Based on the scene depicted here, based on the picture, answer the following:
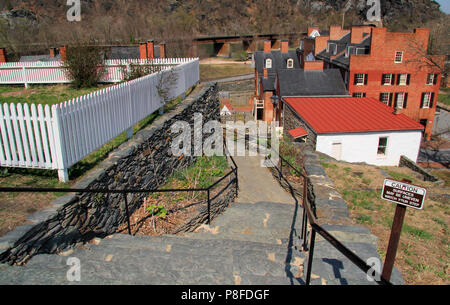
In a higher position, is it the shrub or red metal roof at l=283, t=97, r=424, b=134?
the shrub

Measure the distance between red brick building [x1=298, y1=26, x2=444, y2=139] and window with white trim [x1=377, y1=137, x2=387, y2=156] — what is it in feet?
34.4

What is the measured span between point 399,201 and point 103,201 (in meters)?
5.16

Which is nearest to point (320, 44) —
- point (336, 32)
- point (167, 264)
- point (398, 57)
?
point (336, 32)

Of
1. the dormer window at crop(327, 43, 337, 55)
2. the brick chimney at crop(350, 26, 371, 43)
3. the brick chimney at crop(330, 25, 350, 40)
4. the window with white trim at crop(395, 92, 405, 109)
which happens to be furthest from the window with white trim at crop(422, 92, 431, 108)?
the brick chimney at crop(330, 25, 350, 40)

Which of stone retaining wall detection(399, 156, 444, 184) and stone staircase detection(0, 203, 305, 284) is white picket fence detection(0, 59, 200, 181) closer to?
stone staircase detection(0, 203, 305, 284)

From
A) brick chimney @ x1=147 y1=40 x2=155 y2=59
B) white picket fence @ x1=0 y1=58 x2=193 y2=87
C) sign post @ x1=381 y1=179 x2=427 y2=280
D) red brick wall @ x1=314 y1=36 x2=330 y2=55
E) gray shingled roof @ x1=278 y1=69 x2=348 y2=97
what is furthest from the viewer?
red brick wall @ x1=314 y1=36 x2=330 y2=55

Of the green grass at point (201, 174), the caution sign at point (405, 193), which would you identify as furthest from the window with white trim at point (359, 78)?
the caution sign at point (405, 193)

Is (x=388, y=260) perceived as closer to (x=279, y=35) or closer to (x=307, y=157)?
(x=307, y=157)

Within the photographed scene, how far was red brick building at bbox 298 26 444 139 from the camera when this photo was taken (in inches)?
1194

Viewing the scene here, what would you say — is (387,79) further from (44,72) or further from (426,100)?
(44,72)

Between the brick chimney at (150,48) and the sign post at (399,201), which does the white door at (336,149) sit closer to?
the brick chimney at (150,48)
